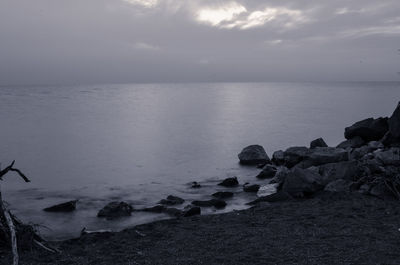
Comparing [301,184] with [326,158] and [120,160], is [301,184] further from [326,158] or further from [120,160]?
[120,160]

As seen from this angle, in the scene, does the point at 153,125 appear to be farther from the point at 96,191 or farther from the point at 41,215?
the point at 41,215

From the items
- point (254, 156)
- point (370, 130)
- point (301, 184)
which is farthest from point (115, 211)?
point (370, 130)

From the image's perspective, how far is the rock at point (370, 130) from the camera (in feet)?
79.6

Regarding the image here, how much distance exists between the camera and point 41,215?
51.5 feet

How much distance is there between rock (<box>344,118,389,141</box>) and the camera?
Result: 79.6ft

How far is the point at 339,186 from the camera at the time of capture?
15414mm

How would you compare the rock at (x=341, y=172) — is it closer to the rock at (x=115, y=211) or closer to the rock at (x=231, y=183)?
the rock at (x=231, y=183)

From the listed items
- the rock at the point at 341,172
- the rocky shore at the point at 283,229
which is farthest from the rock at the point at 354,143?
the rock at the point at 341,172

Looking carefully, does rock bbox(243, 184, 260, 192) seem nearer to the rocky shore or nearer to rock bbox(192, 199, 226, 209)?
the rocky shore

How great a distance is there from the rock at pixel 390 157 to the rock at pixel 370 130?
7.05m

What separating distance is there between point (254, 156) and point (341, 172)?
35.5 ft

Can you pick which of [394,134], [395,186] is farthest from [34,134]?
[395,186]

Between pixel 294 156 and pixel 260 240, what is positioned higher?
pixel 260 240

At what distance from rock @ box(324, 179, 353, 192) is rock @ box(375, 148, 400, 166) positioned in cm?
201
